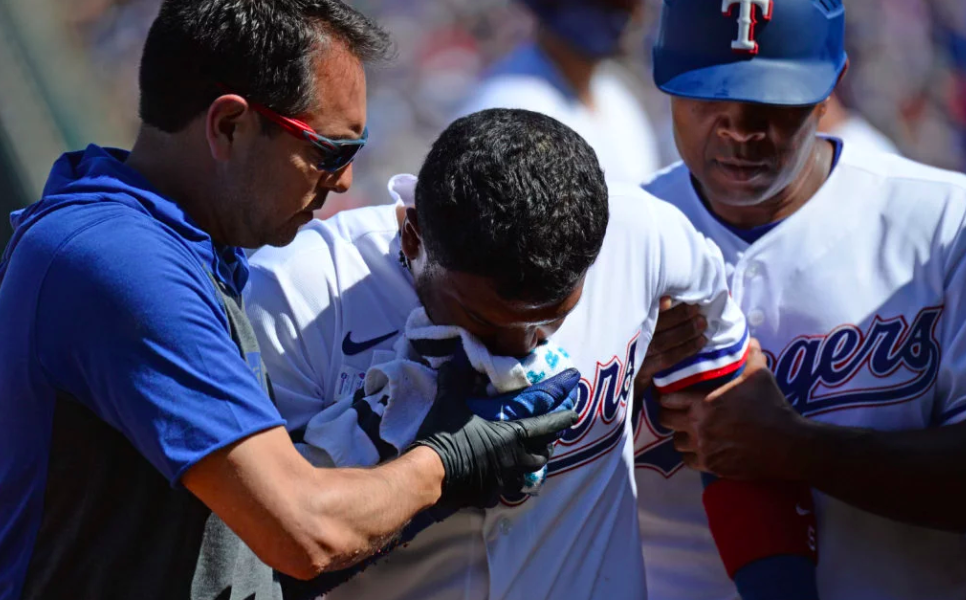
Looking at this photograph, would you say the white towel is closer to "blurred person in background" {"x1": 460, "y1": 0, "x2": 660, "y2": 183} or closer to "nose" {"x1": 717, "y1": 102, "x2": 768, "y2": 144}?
"nose" {"x1": 717, "y1": 102, "x2": 768, "y2": 144}

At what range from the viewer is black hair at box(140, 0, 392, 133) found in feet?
→ 5.81

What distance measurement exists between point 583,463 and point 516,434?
0.88ft

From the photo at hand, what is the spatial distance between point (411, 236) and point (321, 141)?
0.81 ft

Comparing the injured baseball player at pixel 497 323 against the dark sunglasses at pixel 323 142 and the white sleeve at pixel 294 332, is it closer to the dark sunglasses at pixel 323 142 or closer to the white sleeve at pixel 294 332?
the white sleeve at pixel 294 332

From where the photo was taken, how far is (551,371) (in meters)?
1.92

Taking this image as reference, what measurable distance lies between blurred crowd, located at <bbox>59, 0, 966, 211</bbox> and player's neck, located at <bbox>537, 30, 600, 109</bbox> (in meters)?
0.41

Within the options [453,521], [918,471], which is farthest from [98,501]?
[918,471]

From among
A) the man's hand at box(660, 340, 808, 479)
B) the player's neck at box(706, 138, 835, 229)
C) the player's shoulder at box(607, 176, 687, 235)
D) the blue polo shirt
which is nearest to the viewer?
the blue polo shirt

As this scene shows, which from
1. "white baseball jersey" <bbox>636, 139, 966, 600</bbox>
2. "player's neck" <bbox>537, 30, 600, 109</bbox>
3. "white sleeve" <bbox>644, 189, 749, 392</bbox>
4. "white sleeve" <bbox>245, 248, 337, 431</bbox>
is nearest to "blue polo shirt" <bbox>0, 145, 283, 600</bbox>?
"white sleeve" <bbox>245, 248, 337, 431</bbox>

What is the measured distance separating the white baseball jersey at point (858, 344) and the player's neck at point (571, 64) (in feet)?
5.84

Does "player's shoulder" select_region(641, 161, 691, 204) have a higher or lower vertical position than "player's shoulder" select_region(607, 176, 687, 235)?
lower

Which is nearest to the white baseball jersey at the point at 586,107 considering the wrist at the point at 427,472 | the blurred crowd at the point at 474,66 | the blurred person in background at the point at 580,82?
the blurred person in background at the point at 580,82

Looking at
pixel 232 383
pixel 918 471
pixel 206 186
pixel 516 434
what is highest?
pixel 206 186

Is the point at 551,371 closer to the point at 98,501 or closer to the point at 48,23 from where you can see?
the point at 98,501
